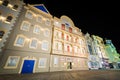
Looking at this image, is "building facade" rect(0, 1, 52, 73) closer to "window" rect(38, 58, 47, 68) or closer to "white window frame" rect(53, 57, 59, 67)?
"window" rect(38, 58, 47, 68)

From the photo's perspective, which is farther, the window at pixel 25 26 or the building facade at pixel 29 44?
the window at pixel 25 26

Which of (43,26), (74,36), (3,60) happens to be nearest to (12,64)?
(3,60)

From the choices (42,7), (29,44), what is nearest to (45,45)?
(29,44)

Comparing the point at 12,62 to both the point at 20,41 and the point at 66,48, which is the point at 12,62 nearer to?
the point at 20,41

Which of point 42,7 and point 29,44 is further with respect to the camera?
point 42,7

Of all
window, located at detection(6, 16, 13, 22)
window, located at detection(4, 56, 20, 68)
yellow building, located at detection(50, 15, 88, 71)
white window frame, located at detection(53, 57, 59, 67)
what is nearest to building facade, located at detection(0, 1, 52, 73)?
window, located at detection(4, 56, 20, 68)

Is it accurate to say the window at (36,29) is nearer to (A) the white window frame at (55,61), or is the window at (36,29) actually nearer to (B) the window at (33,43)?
(B) the window at (33,43)

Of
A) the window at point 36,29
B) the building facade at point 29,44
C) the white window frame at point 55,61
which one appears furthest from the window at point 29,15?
the white window frame at point 55,61

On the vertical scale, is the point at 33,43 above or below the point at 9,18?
below

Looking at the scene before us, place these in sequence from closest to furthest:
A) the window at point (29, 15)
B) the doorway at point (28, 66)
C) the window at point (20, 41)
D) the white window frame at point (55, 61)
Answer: the doorway at point (28, 66)
the window at point (20, 41)
the window at point (29, 15)
the white window frame at point (55, 61)

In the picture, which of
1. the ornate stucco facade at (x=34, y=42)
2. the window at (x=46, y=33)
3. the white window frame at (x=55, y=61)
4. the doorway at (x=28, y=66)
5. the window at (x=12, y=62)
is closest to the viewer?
the window at (x=12, y=62)

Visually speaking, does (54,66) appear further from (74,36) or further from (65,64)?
(74,36)

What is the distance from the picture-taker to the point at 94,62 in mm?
27219

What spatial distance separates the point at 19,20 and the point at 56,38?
9017mm
